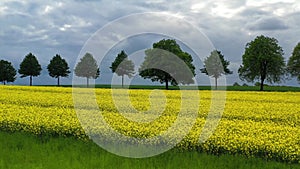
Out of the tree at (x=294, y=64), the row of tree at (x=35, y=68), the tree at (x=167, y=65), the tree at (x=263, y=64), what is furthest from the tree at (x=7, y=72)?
the tree at (x=294, y=64)

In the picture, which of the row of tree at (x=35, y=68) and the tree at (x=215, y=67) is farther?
the row of tree at (x=35, y=68)

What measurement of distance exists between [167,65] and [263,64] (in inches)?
661

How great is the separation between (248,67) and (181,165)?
186ft

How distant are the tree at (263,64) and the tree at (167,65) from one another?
9084 mm

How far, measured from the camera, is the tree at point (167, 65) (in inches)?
2354

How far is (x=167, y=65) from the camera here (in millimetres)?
59500

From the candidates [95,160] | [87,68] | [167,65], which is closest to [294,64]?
[167,65]

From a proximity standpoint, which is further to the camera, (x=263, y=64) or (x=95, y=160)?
(x=263, y=64)

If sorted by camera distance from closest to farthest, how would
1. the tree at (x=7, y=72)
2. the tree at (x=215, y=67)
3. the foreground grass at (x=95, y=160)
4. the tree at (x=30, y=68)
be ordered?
the foreground grass at (x=95, y=160), the tree at (x=215, y=67), the tree at (x=30, y=68), the tree at (x=7, y=72)

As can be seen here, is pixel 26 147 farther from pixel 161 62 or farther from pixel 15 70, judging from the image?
pixel 15 70

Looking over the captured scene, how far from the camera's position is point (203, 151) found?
11016mm

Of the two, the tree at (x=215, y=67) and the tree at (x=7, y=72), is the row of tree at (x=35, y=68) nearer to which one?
the tree at (x=7, y=72)

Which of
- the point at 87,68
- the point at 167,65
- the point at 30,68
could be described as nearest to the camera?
the point at 167,65

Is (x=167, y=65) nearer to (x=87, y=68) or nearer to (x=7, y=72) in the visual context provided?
(x=87, y=68)
